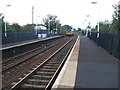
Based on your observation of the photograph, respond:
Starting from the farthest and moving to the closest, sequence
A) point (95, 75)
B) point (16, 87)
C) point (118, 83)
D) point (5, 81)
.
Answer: point (5, 81)
point (95, 75)
point (16, 87)
point (118, 83)

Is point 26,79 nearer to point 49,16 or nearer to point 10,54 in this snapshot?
point 10,54

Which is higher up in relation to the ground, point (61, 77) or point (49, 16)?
point (49, 16)

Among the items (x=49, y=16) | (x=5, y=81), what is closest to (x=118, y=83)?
(x=5, y=81)

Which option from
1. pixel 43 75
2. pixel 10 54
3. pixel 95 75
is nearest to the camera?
pixel 95 75

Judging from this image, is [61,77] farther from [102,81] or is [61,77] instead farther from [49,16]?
[49,16]

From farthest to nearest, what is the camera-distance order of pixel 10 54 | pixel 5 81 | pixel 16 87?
pixel 10 54 → pixel 5 81 → pixel 16 87

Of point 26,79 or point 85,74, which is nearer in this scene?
point 85,74

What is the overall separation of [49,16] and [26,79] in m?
92.0

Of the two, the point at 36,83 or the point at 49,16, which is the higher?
the point at 49,16

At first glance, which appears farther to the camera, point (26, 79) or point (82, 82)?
point (26, 79)

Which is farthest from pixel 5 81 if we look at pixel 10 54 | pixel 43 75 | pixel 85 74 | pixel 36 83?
pixel 10 54

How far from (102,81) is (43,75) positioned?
383 cm

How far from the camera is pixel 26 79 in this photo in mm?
8406

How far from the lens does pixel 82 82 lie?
6.56m
